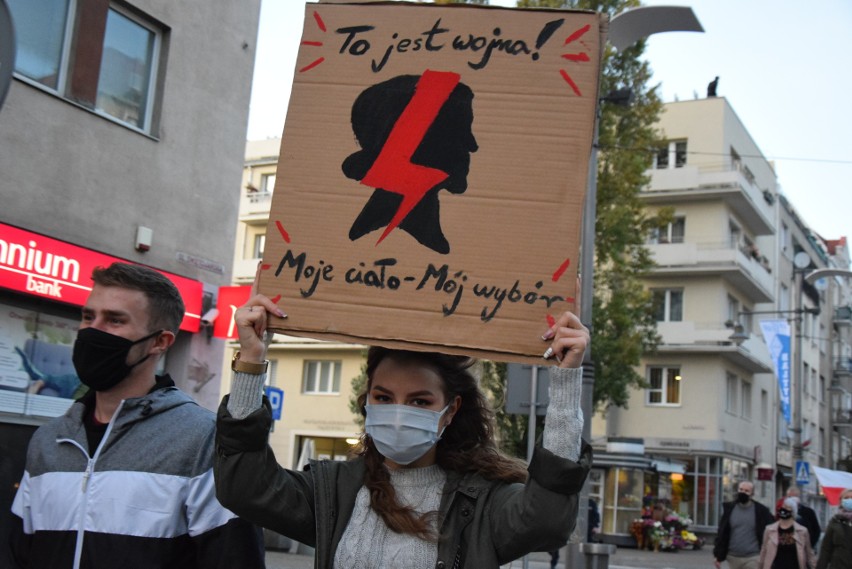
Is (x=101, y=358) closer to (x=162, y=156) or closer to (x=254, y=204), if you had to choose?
(x=162, y=156)

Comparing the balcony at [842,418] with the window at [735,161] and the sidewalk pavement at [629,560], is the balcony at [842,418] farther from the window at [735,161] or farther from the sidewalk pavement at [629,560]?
the sidewalk pavement at [629,560]

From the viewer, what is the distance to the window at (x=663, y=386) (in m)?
39.6

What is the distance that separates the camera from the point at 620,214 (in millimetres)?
27234

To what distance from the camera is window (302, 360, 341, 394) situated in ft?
134

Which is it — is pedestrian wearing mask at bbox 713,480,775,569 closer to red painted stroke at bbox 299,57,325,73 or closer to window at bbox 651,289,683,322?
red painted stroke at bbox 299,57,325,73

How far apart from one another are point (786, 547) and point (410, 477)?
32.7 feet

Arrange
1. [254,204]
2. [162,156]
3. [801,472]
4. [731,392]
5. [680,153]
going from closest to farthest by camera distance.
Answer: [162,156], [801,472], [731,392], [680,153], [254,204]

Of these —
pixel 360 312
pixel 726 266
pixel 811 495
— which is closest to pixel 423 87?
pixel 360 312

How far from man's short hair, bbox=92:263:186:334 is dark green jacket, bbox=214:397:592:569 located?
0.64 m

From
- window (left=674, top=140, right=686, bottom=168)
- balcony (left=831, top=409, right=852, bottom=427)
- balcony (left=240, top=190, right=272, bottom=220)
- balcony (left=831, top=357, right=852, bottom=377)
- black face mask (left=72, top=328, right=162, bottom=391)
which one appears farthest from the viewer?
balcony (left=831, top=357, right=852, bottom=377)

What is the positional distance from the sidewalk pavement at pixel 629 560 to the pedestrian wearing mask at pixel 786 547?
5.73 metres

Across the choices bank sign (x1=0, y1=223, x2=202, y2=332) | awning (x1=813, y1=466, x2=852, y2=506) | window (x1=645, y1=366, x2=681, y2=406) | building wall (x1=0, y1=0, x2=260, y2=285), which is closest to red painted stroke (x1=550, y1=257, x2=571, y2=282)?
bank sign (x1=0, y1=223, x2=202, y2=332)

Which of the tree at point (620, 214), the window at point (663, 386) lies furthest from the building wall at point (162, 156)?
the window at point (663, 386)

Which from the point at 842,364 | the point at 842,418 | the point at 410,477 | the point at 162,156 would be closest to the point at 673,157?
the point at 842,364
